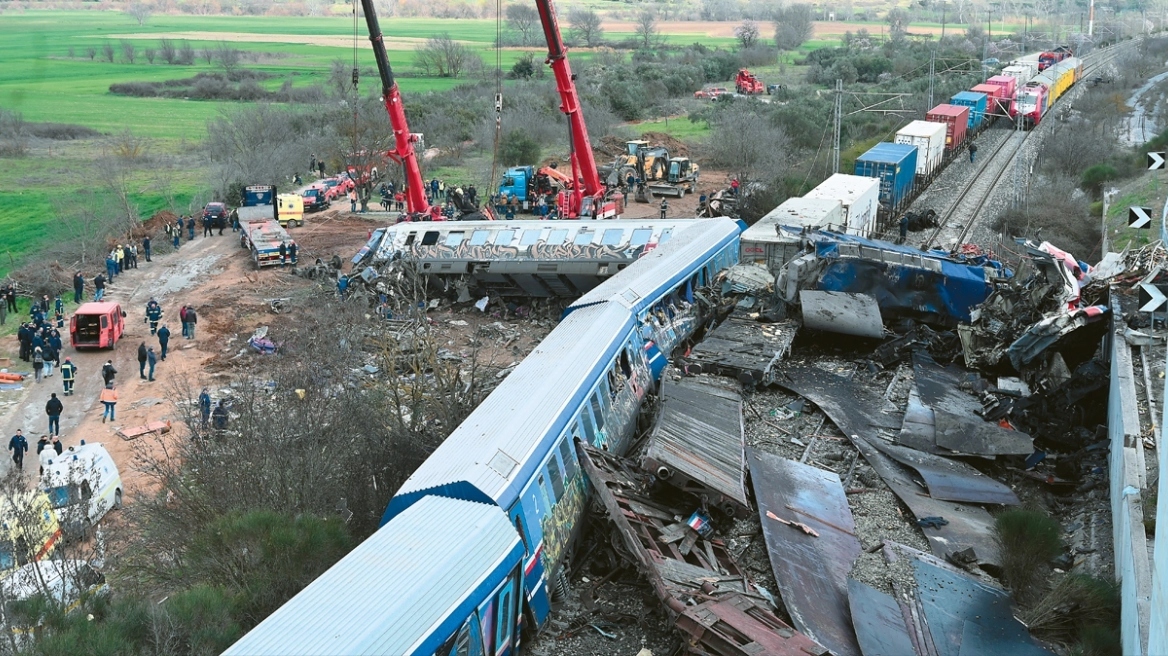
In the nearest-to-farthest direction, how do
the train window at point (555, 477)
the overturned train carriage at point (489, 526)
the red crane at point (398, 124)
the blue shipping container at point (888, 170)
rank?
the overturned train carriage at point (489, 526) → the train window at point (555, 477) → the red crane at point (398, 124) → the blue shipping container at point (888, 170)

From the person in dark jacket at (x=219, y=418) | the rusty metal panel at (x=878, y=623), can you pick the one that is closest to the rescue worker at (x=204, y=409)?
the person in dark jacket at (x=219, y=418)

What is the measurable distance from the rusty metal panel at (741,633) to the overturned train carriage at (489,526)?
190 centimetres

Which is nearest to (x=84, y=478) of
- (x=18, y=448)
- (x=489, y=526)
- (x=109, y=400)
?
(x=18, y=448)

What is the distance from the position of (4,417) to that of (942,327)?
856 inches

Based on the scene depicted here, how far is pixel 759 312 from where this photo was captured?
2373 cm

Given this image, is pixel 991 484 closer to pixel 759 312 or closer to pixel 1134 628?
pixel 1134 628

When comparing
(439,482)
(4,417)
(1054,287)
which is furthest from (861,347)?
(4,417)

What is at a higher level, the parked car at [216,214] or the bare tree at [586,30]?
the bare tree at [586,30]

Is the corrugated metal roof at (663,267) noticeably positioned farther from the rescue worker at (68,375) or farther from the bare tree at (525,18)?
the bare tree at (525,18)

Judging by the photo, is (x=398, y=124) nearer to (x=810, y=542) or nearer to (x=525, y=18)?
(x=810, y=542)

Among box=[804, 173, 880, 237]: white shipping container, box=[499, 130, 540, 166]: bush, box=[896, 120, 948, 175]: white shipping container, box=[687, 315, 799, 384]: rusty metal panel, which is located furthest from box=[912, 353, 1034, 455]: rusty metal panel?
box=[499, 130, 540, 166]: bush

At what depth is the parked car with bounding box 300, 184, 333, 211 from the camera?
47.4 m

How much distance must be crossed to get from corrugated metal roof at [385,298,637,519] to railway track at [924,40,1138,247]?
20.4 metres

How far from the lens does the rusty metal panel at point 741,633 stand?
34.1 ft
